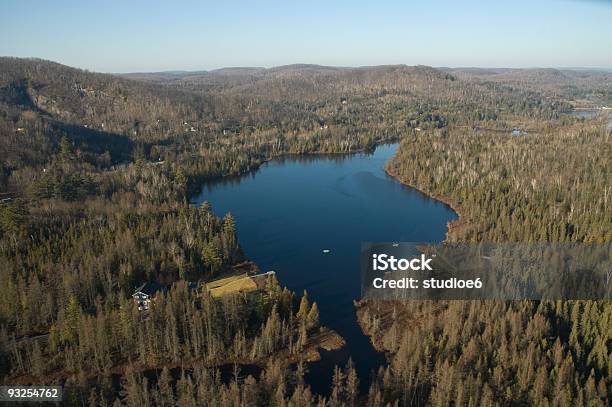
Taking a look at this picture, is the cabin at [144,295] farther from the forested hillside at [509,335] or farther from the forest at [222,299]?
the forested hillside at [509,335]

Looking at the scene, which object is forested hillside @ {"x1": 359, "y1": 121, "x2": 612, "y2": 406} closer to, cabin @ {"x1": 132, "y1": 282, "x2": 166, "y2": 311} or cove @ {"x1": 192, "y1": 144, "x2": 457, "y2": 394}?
cove @ {"x1": 192, "y1": 144, "x2": 457, "y2": 394}

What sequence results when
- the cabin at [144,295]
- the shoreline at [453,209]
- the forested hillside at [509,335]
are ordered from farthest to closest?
the shoreline at [453,209] < the cabin at [144,295] < the forested hillside at [509,335]

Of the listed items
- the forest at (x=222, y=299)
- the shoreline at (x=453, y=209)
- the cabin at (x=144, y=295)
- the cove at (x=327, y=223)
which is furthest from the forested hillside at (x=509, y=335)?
the cabin at (x=144, y=295)

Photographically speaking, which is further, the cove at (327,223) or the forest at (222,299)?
the cove at (327,223)

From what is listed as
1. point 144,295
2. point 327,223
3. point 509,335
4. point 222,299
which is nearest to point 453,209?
point 327,223

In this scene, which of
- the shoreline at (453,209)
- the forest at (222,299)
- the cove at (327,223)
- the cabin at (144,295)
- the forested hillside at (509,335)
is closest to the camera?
the forested hillside at (509,335)

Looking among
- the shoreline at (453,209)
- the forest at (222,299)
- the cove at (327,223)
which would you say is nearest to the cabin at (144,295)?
the forest at (222,299)
